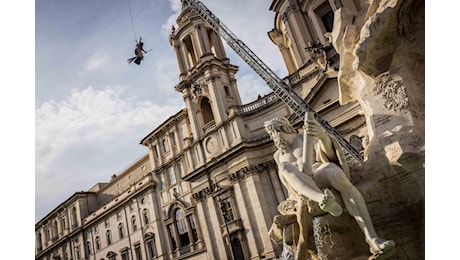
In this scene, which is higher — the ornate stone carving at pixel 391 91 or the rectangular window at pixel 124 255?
the rectangular window at pixel 124 255

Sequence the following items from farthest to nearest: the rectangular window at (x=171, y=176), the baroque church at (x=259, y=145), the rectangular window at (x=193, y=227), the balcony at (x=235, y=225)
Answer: the rectangular window at (x=171, y=176) < the rectangular window at (x=193, y=227) < the balcony at (x=235, y=225) < the baroque church at (x=259, y=145)

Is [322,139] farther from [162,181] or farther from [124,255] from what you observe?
[124,255]

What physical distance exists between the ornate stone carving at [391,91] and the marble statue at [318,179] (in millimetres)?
1120

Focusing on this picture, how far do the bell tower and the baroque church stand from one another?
9 cm

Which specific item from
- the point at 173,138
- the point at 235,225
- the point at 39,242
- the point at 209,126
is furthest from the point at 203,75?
the point at 39,242

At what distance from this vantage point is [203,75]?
27172 mm

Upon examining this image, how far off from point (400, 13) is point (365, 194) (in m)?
2.42

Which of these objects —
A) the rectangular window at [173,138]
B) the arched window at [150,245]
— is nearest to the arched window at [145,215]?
the arched window at [150,245]

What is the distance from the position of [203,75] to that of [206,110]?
3.11 meters

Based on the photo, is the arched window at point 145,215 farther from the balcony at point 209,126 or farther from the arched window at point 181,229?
the balcony at point 209,126

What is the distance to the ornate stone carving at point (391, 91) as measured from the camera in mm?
4586

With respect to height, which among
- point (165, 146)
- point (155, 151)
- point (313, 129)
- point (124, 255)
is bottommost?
point (313, 129)

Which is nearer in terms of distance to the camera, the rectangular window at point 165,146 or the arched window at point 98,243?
the rectangular window at point 165,146

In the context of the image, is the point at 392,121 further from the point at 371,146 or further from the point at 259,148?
the point at 259,148
